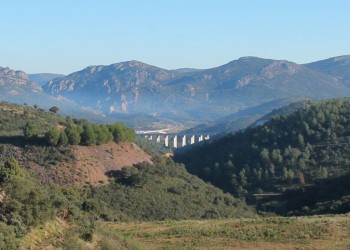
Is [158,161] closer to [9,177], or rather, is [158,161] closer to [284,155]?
[284,155]

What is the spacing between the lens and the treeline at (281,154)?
7606cm

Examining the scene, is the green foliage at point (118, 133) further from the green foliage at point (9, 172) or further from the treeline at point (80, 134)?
the green foliage at point (9, 172)

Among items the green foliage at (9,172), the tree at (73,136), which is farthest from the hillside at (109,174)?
the green foliage at (9,172)

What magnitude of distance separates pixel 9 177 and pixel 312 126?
67999 millimetres

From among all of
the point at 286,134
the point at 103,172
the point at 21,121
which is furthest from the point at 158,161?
the point at 286,134

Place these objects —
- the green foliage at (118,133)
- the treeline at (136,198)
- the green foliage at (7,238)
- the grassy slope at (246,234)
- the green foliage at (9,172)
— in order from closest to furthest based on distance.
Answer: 1. the green foliage at (7,238)
2. the green foliage at (9,172)
3. the treeline at (136,198)
4. the grassy slope at (246,234)
5. the green foliage at (118,133)

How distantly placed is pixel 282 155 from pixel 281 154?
0.29m

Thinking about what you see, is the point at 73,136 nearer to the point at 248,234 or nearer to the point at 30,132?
the point at 30,132

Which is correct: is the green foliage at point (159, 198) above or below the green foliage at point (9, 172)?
below

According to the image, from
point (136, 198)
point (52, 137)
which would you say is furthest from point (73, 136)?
point (136, 198)

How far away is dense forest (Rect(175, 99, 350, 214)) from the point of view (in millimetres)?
75625

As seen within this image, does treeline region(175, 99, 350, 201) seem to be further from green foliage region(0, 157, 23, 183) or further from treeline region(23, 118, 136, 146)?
green foliage region(0, 157, 23, 183)

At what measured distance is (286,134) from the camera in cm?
8662

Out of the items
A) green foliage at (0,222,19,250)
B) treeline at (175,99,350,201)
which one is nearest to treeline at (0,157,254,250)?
green foliage at (0,222,19,250)
